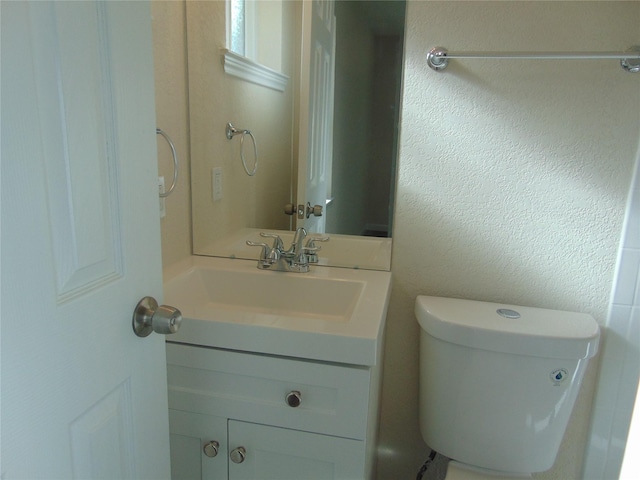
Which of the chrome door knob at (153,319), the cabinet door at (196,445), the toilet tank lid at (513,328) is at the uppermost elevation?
the chrome door knob at (153,319)

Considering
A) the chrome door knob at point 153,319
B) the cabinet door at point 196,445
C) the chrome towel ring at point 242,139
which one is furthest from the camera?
the chrome towel ring at point 242,139

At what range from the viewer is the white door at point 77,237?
47 cm

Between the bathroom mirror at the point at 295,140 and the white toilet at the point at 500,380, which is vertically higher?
the bathroom mirror at the point at 295,140

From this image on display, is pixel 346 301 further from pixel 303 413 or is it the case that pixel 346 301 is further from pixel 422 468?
pixel 422 468

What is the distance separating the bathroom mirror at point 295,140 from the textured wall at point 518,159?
60 mm

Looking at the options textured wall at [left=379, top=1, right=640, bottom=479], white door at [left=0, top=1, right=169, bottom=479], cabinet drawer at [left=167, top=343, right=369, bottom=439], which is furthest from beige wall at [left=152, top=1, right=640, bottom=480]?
white door at [left=0, top=1, right=169, bottom=479]

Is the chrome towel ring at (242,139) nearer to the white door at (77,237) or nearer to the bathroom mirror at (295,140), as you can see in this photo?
the bathroom mirror at (295,140)

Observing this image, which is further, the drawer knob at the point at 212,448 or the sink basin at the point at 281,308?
the drawer knob at the point at 212,448

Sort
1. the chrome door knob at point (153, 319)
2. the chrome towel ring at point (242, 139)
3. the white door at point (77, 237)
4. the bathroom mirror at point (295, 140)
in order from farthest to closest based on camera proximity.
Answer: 1. the chrome towel ring at point (242, 139)
2. the bathroom mirror at point (295, 140)
3. the chrome door knob at point (153, 319)
4. the white door at point (77, 237)

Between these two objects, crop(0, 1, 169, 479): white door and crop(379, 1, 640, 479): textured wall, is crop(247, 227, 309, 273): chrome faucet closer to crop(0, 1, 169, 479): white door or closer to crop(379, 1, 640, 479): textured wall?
crop(379, 1, 640, 479): textured wall

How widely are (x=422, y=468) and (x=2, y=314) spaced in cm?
138

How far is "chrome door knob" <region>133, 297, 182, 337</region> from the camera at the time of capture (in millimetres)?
693

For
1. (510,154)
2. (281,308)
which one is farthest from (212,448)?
(510,154)

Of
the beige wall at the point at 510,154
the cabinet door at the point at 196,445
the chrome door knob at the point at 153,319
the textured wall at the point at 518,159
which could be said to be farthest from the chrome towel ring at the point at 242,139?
the chrome door knob at the point at 153,319
